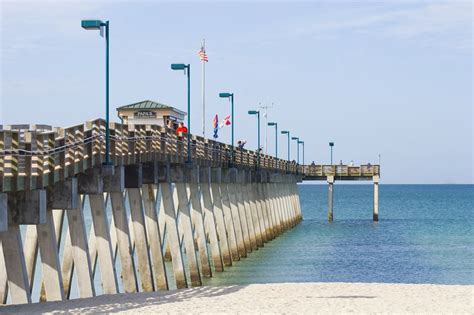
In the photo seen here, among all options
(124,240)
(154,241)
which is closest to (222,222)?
(154,241)

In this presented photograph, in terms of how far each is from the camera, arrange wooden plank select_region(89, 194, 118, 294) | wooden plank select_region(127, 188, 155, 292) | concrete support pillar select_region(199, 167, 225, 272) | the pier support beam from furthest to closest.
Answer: the pier support beam → concrete support pillar select_region(199, 167, 225, 272) → wooden plank select_region(127, 188, 155, 292) → wooden plank select_region(89, 194, 118, 294)

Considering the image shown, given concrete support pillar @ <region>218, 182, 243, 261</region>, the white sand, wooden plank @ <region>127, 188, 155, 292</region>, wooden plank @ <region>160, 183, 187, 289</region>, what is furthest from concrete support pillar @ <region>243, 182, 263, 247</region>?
the white sand

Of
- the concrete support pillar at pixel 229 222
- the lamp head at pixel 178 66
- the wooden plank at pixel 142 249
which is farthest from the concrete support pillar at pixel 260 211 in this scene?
the wooden plank at pixel 142 249

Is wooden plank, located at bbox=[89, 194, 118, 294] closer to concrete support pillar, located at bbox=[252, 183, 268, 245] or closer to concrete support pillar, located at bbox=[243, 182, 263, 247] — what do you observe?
concrete support pillar, located at bbox=[243, 182, 263, 247]

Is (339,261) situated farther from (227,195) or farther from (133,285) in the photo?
(133,285)

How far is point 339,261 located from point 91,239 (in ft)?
60.7

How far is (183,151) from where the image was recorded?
31953mm

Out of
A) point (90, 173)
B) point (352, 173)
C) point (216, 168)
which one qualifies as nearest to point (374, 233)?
point (352, 173)

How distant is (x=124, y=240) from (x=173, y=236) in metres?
5.31

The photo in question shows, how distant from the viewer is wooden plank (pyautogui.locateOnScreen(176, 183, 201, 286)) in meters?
32.3

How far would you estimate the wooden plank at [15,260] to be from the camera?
1977 cm

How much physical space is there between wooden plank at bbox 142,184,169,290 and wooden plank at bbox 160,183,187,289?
3.35 ft

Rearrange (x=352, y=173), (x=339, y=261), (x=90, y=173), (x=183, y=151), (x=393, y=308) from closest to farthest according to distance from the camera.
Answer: (x=393, y=308) < (x=90, y=173) < (x=183, y=151) < (x=339, y=261) < (x=352, y=173)

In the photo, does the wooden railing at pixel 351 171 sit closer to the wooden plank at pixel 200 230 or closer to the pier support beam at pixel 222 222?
the pier support beam at pixel 222 222
